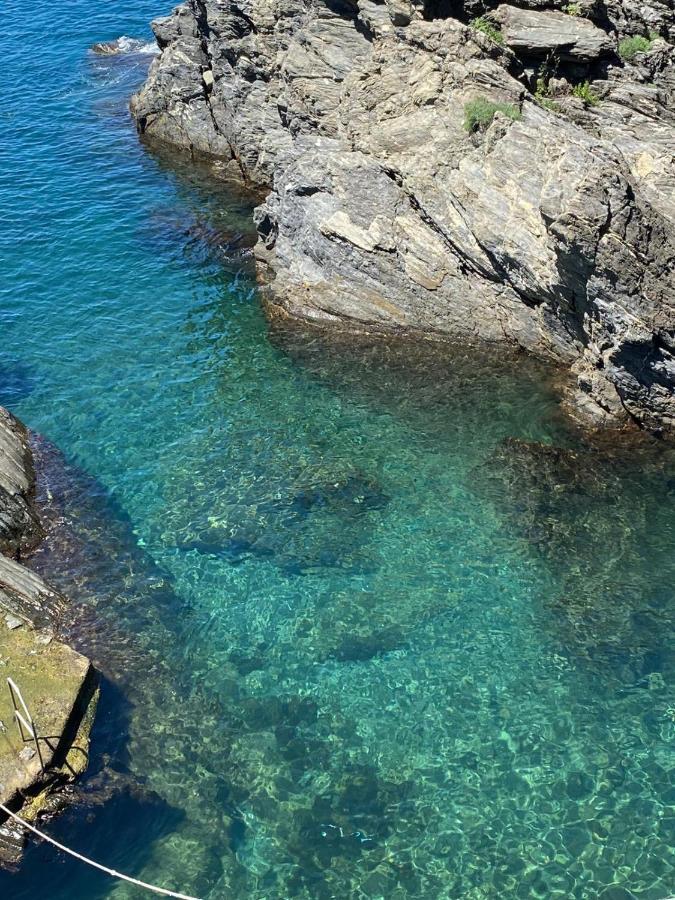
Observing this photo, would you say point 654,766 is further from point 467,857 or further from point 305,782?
point 305,782

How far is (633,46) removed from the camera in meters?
32.1

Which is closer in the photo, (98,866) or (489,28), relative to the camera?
(98,866)

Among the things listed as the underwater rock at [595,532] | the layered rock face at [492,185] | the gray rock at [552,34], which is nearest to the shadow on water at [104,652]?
the underwater rock at [595,532]

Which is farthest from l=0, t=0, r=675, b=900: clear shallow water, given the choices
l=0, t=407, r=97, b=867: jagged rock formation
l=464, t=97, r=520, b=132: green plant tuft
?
l=464, t=97, r=520, b=132: green plant tuft

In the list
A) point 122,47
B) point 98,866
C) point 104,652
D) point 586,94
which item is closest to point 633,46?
point 586,94

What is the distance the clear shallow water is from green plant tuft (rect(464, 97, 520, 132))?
910cm

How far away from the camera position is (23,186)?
153 ft

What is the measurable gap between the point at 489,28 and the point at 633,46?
5847 millimetres

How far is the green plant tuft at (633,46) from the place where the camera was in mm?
32094

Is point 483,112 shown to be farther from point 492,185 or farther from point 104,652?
point 104,652

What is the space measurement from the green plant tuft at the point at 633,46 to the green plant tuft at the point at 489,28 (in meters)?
4.79

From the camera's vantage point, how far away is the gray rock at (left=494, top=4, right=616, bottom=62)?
32.5 m

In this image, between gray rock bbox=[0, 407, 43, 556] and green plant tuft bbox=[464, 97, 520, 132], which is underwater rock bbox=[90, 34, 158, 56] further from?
gray rock bbox=[0, 407, 43, 556]

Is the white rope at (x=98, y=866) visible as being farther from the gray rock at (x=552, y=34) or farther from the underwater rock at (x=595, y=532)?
the gray rock at (x=552, y=34)
